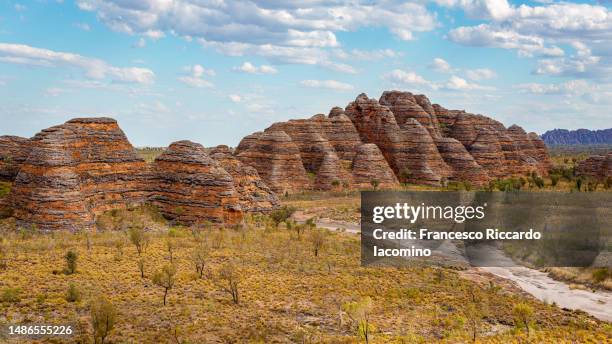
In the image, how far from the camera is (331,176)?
2709 inches

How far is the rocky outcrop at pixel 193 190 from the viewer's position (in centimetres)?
4016

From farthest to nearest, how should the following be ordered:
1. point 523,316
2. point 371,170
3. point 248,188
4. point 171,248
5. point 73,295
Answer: point 371,170
point 248,188
point 171,248
point 523,316
point 73,295

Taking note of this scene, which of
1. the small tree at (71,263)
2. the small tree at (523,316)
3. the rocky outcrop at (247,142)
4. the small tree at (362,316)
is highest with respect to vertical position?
the rocky outcrop at (247,142)

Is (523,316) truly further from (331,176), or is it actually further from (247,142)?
(247,142)

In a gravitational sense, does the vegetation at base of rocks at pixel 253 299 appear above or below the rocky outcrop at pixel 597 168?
below

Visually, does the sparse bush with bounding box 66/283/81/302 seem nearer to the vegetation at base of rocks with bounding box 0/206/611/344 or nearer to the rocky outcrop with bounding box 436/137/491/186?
the vegetation at base of rocks with bounding box 0/206/611/344

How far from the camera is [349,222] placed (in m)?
54.4

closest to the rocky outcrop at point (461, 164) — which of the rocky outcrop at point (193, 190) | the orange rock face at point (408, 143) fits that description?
the orange rock face at point (408, 143)

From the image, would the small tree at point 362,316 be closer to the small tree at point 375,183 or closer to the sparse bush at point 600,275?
the sparse bush at point 600,275

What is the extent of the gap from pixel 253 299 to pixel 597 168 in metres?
76.2

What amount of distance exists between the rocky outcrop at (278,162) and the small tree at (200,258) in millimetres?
32427

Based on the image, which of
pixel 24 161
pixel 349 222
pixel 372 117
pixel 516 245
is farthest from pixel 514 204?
pixel 24 161

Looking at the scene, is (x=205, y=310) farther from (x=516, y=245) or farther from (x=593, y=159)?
(x=593, y=159)

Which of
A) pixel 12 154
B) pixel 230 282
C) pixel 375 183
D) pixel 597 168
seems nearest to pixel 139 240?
pixel 230 282
